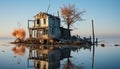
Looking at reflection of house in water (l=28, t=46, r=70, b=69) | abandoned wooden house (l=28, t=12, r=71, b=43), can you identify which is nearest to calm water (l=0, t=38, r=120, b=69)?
reflection of house in water (l=28, t=46, r=70, b=69)

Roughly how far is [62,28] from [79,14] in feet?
26.7

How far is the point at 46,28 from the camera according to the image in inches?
2522

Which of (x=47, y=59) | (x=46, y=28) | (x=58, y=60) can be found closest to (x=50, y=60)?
(x=58, y=60)

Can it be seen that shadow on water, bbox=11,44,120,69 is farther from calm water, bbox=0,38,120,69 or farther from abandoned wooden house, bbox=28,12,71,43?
abandoned wooden house, bbox=28,12,71,43

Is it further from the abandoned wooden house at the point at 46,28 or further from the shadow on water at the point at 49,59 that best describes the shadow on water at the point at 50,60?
the abandoned wooden house at the point at 46,28

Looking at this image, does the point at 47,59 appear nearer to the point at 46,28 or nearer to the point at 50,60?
the point at 50,60

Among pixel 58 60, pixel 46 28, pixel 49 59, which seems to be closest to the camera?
pixel 58 60

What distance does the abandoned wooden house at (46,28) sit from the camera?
6391 cm

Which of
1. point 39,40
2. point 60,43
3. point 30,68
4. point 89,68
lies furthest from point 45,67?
point 39,40

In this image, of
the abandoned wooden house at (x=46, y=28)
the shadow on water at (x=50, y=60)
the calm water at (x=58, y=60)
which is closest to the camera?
the shadow on water at (x=50, y=60)

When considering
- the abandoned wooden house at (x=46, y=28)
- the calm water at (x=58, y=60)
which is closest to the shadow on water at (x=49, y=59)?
the calm water at (x=58, y=60)

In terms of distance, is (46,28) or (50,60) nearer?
(50,60)

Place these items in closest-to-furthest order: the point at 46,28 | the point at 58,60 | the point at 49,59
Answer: the point at 58,60 < the point at 49,59 < the point at 46,28

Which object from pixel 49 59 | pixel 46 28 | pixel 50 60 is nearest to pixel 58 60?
pixel 50 60
